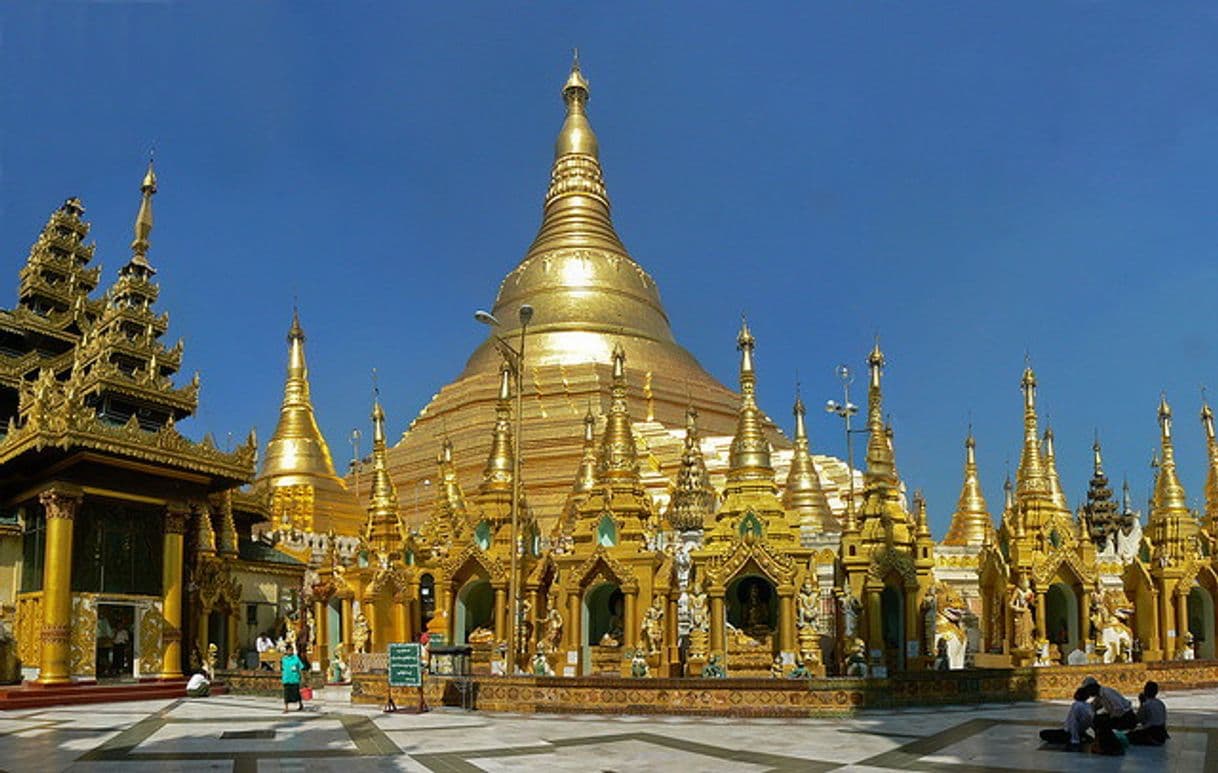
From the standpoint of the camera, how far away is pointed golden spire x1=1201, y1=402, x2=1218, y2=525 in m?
40.3

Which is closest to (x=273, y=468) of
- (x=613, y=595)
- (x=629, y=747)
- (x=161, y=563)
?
(x=161, y=563)

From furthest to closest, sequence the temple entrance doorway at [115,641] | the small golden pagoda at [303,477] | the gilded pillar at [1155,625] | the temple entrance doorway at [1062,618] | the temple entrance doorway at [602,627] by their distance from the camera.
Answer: the small golden pagoda at [303,477]
the gilded pillar at [1155,625]
the temple entrance doorway at [1062,618]
the temple entrance doorway at [115,641]
the temple entrance doorway at [602,627]

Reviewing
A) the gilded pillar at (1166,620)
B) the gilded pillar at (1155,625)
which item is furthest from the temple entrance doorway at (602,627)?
the gilded pillar at (1166,620)

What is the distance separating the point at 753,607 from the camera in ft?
93.3

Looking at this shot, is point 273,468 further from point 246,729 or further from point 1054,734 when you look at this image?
point 1054,734

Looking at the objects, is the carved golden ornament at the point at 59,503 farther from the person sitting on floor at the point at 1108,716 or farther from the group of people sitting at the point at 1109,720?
the person sitting on floor at the point at 1108,716

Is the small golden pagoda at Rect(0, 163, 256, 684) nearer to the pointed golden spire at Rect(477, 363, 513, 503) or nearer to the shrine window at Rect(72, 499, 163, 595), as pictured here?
the shrine window at Rect(72, 499, 163, 595)

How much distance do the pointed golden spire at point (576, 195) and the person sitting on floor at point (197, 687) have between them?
137 feet

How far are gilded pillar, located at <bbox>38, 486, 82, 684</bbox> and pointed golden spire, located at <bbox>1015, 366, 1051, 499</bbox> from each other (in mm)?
26464

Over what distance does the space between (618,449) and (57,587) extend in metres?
14.3

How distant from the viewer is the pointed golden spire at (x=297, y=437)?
5616 centimetres

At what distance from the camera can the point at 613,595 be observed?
97.7 ft

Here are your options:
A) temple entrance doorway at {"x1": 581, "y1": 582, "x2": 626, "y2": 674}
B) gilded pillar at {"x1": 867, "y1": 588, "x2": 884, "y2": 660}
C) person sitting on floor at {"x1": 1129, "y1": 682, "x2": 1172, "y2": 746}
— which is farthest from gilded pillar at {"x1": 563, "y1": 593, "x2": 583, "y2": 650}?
person sitting on floor at {"x1": 1129, "y1": 682, "x2": 1172, "y2": 746}

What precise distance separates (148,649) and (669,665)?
44.7 ft
